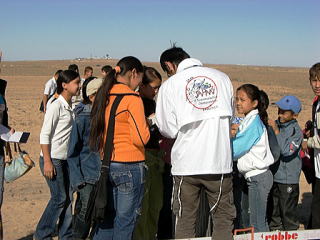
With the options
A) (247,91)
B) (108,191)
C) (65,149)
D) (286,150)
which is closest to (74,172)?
(65,149)

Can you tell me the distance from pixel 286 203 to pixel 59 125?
2929 millimetres

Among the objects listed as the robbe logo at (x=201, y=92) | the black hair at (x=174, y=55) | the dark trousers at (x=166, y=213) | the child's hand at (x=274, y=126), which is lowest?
the dark trousers at (x=166, y=213)

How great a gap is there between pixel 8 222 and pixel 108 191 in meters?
2.92

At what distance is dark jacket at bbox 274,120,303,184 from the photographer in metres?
5.10

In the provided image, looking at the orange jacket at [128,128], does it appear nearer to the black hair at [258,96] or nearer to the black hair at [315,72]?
the black hair at [258,96]

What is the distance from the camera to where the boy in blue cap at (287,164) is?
5.11 metres

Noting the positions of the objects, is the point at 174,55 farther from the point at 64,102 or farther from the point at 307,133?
the point at 307,133

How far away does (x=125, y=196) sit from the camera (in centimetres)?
366

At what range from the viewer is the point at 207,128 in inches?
137

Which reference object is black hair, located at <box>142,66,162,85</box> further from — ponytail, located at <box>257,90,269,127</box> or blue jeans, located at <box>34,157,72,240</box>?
blue jeans, located at <box>34,157,72,240</box>

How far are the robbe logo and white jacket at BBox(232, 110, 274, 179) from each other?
0.97 meters

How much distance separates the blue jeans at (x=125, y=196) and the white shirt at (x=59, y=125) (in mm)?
1207

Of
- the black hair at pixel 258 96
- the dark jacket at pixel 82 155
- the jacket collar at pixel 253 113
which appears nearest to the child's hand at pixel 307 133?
the black hair at pixel 258 96

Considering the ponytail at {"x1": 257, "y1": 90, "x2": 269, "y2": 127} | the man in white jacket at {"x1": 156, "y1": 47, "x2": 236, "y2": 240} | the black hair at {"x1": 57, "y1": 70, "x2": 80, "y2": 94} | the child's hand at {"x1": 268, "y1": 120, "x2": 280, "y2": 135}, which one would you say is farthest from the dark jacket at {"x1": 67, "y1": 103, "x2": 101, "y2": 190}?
the child's hand at {"x1": 268, "y1": 120, "x2": 280, "y2": 135}
